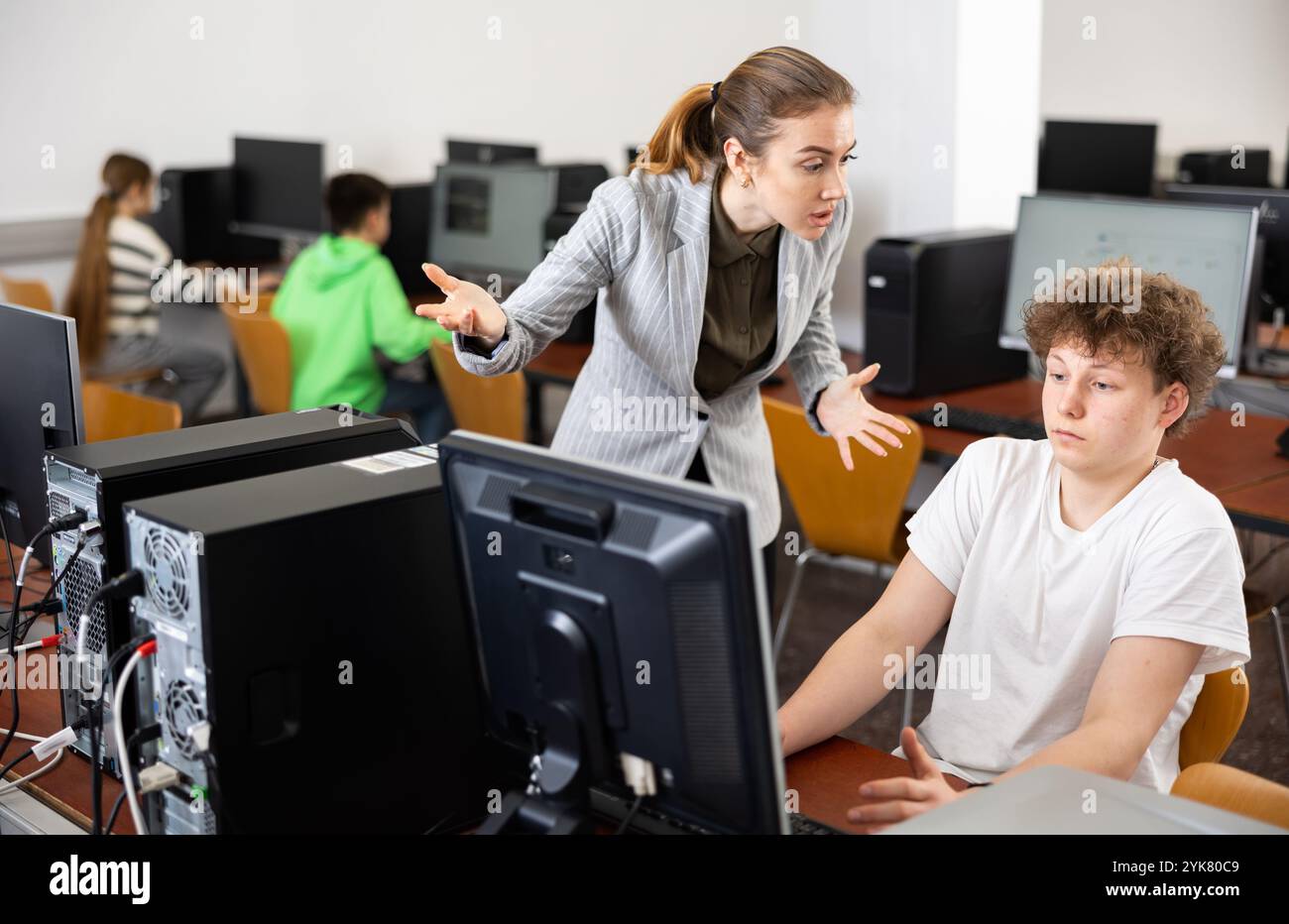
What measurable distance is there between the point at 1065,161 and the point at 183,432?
15.8 feet

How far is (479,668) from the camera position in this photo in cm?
126

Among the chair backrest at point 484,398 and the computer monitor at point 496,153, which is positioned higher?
the computer monitor at point 496,153

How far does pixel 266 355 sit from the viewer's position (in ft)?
13.4

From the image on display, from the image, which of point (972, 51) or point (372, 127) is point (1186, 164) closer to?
point (972, 51)

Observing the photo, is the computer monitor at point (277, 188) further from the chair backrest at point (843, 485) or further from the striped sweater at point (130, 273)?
the chair backrest at point (843, 485)

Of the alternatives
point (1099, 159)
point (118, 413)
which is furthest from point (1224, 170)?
point (118, 413)

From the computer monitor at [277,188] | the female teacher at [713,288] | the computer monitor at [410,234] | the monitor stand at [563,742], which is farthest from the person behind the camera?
the computer monitor at [277,188]

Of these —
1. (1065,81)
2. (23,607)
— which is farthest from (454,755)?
(1065,81)

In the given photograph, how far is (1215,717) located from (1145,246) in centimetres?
181

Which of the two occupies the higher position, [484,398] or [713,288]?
[713,288]

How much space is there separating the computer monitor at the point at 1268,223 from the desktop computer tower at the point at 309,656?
267cm

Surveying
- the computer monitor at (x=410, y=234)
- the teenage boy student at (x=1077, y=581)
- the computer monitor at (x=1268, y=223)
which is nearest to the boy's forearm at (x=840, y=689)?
the teenage boy student at (x=1077, y=581)

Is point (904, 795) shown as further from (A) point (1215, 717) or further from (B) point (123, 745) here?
(B) point (123, 745)

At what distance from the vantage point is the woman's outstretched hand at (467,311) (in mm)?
1683
